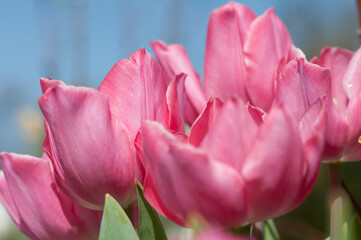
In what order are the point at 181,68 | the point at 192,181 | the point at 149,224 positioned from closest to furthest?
1. the point at 192,181
2. the point at 149,224
3. the point at 181,68

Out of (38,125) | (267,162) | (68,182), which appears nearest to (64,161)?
(68,182)

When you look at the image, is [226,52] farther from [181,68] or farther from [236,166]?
[236,166]

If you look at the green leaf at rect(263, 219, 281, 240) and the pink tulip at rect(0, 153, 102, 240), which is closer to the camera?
the pink tulip at rect(0, 153, 102, 240)

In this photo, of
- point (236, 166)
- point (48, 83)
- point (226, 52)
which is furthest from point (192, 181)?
point (226, 52)

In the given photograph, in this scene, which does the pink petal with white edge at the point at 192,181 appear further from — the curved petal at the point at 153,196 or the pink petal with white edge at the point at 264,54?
the pink petal with white edge at the point at 264,54

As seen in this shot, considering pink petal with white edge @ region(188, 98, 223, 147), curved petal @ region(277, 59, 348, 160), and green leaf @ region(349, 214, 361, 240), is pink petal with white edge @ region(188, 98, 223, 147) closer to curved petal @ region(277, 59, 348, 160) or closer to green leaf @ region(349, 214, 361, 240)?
curved petal @ region(277, 59, 348, 160)

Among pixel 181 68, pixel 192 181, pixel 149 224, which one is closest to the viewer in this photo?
pixel 192 181

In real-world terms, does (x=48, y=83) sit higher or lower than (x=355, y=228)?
higher

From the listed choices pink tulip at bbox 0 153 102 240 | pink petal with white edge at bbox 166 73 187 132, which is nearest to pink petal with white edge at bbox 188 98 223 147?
pink petal with white edge at bbox 166 73 187 132

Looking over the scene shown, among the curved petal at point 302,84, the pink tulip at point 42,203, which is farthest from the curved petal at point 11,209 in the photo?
the curved petal at point 302,84
